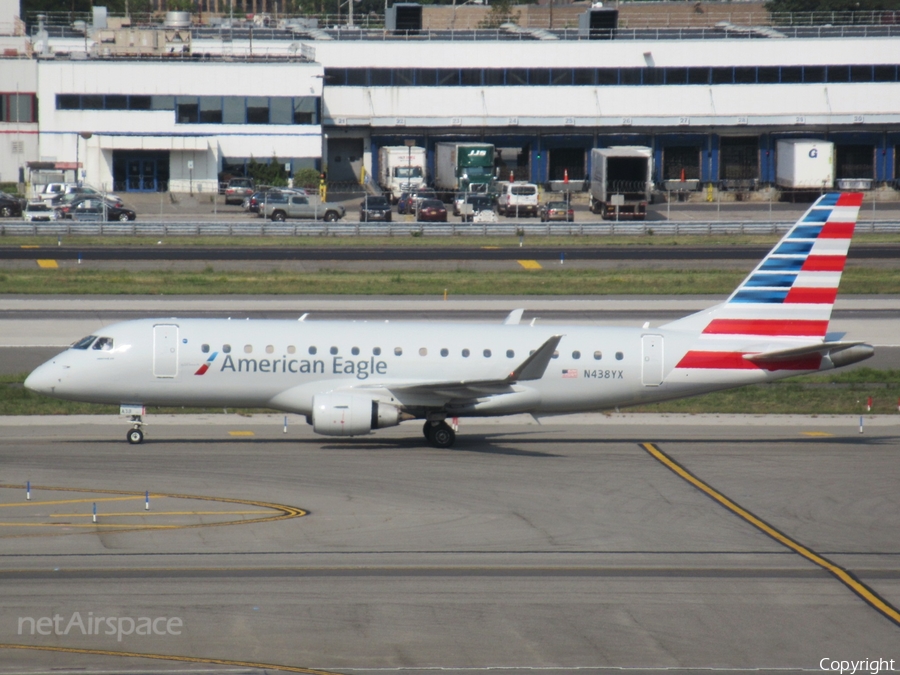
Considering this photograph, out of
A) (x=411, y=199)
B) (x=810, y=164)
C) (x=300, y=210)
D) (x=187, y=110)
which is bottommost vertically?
(x=300, y=210)

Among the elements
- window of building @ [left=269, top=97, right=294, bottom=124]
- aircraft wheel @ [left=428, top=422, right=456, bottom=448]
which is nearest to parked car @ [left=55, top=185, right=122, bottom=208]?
window of building @ [left=269, top=97, right=294, bottom=124]

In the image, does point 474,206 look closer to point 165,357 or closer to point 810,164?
A: point 810,164

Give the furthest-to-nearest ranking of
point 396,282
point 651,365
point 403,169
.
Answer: point 403,169 → point 396,282 → point 651,365

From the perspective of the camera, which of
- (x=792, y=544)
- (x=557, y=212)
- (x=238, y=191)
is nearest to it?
(x=792, y=544)

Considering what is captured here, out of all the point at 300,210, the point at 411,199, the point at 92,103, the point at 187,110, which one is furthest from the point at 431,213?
the point at 92,103

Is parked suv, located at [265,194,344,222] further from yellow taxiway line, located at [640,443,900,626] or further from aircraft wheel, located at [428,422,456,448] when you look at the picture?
yellow taxiway line, located at [640,443,900,626]

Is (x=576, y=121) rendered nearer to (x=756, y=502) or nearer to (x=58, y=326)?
(x=58, y=326)

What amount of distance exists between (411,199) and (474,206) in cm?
539

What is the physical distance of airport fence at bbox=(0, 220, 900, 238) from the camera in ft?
249

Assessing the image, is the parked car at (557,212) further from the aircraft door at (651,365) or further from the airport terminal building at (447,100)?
the aircraft door at (651,365)

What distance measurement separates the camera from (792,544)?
23.0 m

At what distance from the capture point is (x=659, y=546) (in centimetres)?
2270

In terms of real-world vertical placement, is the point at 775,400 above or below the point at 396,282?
below

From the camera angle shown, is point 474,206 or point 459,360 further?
point 474,206
